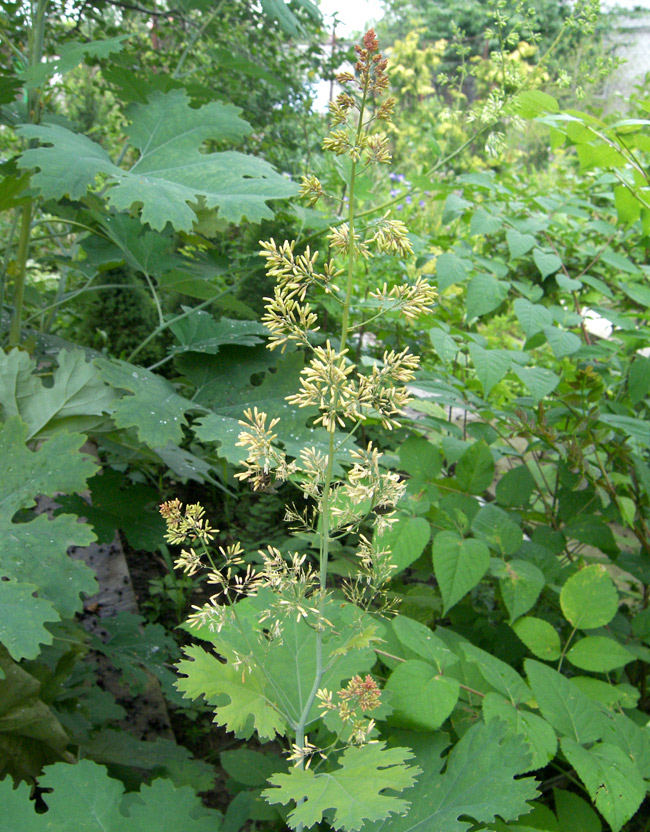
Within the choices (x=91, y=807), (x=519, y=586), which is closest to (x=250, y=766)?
(x=91, y=807)

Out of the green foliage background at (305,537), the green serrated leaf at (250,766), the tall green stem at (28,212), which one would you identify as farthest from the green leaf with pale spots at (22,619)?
the tall green stem at (28,212)

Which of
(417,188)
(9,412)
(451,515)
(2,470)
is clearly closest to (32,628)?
(2,470)

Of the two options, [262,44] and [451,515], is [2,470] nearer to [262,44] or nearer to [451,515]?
[451,515]

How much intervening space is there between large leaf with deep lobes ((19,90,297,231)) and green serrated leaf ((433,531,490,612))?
2.52 ft

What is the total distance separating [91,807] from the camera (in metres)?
0.91

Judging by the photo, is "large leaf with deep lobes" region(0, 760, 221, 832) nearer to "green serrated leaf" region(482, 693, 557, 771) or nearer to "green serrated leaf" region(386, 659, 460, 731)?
"green serrated leaf" region(386, 659, 460, 731)

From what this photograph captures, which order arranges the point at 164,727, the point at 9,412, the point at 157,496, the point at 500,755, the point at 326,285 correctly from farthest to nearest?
the point at 164,727 < the point at 157,496 < the point at 9,412 < the point at 500,755 < the point at 326,285

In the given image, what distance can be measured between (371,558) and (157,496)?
3.48ft

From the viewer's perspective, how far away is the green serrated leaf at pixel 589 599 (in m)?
1.29

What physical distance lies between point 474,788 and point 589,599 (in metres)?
0.54

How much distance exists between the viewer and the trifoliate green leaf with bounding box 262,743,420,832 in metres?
0.65

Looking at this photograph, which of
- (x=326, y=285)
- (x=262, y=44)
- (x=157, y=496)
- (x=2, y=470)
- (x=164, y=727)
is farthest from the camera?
(x=262, y=44)

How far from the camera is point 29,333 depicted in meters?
1.79

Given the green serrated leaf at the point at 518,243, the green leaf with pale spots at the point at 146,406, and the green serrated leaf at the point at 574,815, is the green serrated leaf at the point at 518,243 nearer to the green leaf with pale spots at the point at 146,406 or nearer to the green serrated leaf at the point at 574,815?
the green leaf with pale spots at the point at 146,406
